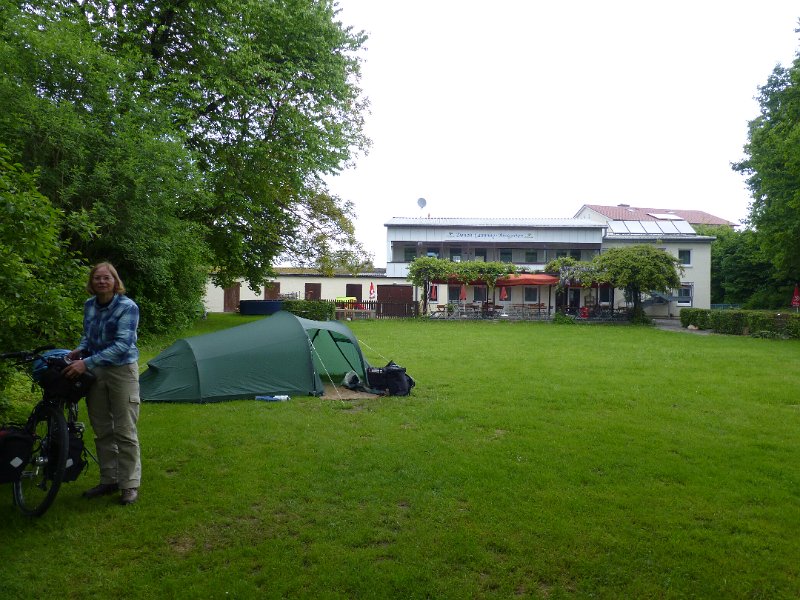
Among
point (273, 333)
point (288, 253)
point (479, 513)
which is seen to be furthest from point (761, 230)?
point (479, 513)

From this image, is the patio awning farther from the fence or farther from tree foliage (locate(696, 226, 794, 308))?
tree foliage (locate(696, 226, 794, 308))

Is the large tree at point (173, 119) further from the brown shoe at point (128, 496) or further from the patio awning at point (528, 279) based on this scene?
the patio awning at point (528, 279)

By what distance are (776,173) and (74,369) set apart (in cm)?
2385

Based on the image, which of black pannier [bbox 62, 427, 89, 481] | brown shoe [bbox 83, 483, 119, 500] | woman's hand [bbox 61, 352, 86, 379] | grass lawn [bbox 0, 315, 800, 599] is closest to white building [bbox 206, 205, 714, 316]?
grass lawn [bbox 0, 315, 800, 599]

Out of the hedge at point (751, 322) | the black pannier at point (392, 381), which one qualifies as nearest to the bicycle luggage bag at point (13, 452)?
the black pannier at point (392, 381)

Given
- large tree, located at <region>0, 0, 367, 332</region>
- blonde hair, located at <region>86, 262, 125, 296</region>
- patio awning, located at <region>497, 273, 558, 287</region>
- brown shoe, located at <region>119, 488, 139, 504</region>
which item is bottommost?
brown shoe, located at <region>119, 488, 139, 504</region>

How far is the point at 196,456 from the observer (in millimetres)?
5453

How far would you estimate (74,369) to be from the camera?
378 cm

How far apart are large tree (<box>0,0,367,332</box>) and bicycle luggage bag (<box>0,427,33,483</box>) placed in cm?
370

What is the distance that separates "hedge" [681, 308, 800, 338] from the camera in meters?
19.6

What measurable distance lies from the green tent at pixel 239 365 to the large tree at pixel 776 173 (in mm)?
16286

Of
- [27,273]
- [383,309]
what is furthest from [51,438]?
[383,309]

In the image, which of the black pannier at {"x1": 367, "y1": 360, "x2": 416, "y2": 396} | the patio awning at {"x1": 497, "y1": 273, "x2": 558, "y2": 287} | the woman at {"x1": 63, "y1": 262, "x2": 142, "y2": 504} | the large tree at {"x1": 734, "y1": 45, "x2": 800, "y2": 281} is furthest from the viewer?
the patio awning at {"x1": 497, "y1": 273, "x2": 558, "y2": 287}

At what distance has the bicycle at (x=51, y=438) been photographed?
378 cm
